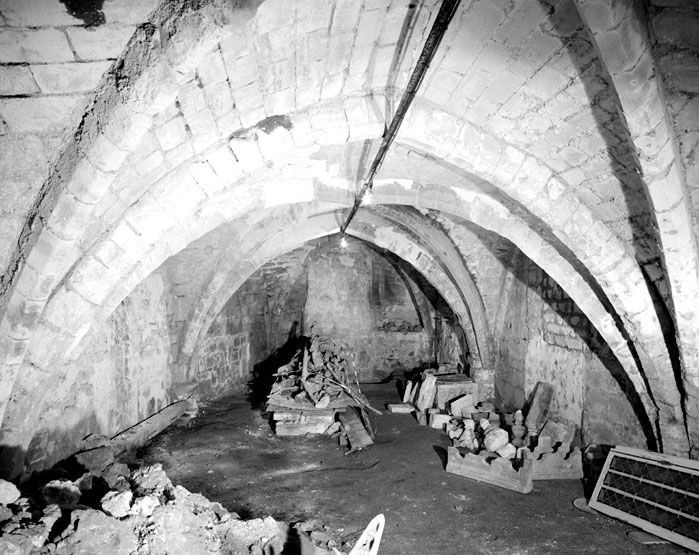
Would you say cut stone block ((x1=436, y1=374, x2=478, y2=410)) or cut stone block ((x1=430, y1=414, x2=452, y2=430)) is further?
cut stone block ((x1=436, y1=374, x2=478, y2=410))

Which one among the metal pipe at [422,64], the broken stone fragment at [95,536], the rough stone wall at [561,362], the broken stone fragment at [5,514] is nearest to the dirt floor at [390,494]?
the rough stone wall at [561,362]

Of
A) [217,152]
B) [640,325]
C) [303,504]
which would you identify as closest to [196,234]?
[217,152]

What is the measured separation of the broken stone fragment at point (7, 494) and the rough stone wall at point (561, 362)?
649cm

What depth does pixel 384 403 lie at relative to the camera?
31.9 ft

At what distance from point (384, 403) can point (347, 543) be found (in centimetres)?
564

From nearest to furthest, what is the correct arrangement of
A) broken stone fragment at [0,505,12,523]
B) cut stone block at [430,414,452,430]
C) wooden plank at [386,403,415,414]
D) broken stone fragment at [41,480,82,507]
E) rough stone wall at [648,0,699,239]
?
rough stone wall at [648,0,699,239], broken stone fragment at [0,505,12,523], broken stone fragment at [41,480,82,507], cut stone block at [430,414,452,430], wooden plank at [386,403,415,414]

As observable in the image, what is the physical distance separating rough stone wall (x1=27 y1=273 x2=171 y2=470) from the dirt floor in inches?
32.3

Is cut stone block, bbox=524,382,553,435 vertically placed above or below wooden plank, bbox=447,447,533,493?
above

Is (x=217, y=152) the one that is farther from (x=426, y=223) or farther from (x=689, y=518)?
(x=689, y=518)

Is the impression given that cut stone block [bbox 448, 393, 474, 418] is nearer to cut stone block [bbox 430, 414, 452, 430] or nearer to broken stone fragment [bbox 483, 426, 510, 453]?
cut stone block [bbox 430, 414, 452, 430]

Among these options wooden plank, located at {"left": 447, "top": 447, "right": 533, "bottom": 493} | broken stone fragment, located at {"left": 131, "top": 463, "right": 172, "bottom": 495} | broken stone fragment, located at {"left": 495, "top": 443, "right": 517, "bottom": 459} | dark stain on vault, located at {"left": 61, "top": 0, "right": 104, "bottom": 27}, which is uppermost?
dark stain on vault, located at {"left": 61, "top": 0, "right": 104, "bottom": 27}

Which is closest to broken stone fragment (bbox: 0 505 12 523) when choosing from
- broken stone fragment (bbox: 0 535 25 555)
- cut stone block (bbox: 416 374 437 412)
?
broken stone fragment (bbox: 0 535 25 555)

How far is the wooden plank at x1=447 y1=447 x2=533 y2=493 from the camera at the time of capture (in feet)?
17.4

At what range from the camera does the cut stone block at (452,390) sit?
856 centimetres
